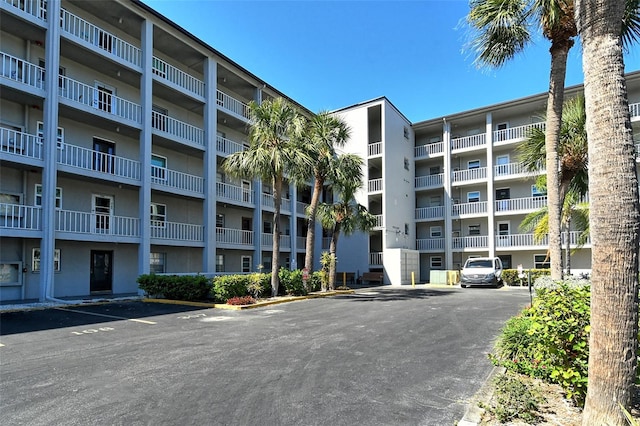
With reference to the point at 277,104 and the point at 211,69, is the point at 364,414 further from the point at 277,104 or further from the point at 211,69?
the point at 211,69

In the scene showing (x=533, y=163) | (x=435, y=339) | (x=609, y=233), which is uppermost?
(x=533, y=163)

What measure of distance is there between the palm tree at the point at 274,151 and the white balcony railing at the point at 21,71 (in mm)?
7952

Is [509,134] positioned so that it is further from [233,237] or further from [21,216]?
[21,216]

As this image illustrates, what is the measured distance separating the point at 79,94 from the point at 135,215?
622 cm

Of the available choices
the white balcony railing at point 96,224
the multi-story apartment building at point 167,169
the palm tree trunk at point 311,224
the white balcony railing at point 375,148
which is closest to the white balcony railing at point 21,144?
the multi-story apartment building at point 167,169

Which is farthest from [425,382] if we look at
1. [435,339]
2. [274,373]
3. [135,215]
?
[135,215]

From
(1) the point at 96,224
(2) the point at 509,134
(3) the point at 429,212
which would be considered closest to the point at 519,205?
(2) the point at 509,134

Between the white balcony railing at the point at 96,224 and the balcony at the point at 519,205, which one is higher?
the balcony at the point at 519,205

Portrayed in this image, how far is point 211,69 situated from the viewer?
907 inches

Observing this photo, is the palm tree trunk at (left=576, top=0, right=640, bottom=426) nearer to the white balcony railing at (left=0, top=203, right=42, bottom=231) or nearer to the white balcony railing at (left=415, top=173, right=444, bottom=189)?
the white balcony railing at (left=0, top=203, right=42, bottom=231)

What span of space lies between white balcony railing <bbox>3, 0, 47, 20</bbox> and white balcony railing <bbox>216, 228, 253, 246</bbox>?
501 inches

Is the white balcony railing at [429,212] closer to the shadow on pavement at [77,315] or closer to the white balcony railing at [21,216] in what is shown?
the shadow on pavement at [77,315]

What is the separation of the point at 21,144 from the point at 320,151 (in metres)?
12.5

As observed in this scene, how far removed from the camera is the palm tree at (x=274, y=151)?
54.5 ft
